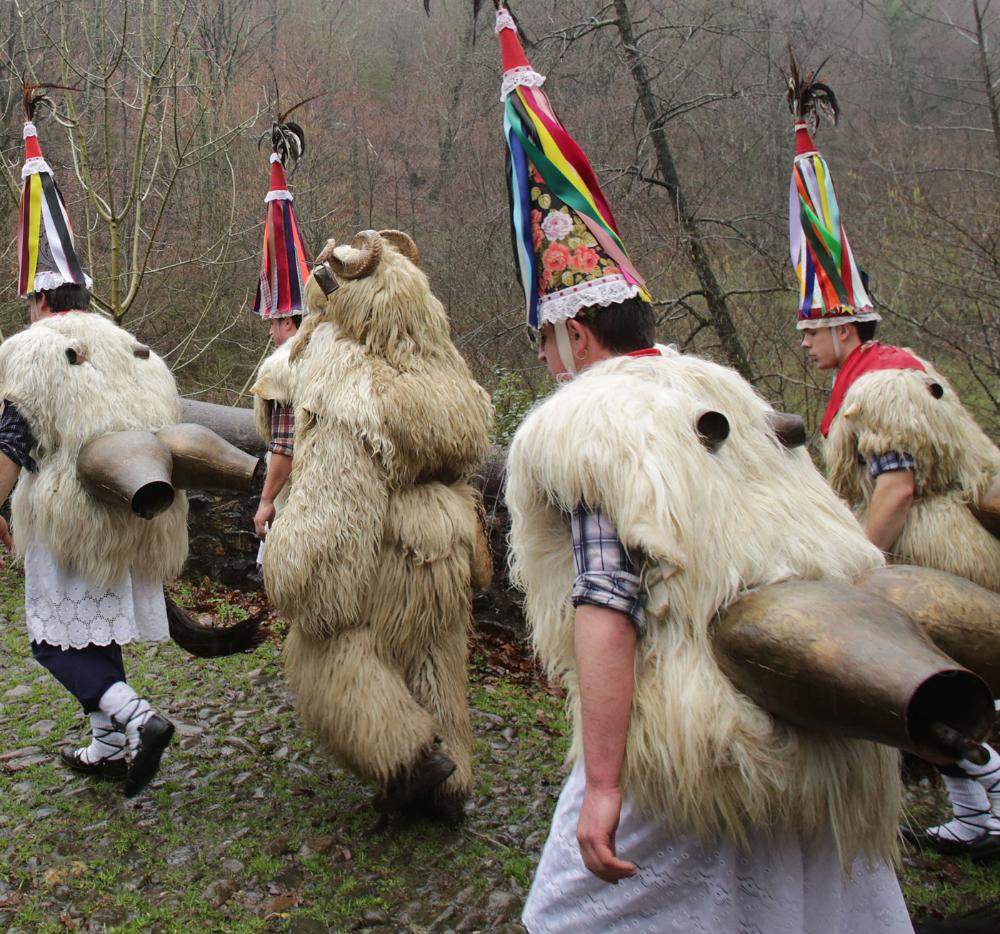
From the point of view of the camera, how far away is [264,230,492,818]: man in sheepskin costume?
11.6 ft

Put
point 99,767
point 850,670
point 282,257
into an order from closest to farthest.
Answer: point 850,670 → point 99,767 → point 282,257

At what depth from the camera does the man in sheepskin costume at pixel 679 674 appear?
5.97ft

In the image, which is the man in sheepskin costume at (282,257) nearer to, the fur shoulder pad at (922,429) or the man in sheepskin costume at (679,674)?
the fur shoulder pad at (922,429)

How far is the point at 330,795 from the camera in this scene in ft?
13.5

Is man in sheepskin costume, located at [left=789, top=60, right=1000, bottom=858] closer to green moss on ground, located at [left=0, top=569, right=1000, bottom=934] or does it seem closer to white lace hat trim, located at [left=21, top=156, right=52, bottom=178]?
green moss on ground, located at [left=0, top=569, right=1000, bottom=934]

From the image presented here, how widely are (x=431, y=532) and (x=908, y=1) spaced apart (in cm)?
752

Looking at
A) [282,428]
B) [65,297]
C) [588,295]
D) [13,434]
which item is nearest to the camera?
[588,295]

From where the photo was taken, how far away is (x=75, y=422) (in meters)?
3.90

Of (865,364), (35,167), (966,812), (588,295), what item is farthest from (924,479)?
(35,167)

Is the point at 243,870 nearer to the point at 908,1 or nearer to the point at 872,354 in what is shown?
the point at 872,354

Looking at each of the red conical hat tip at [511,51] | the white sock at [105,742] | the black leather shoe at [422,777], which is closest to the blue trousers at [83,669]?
the white sock at [105,742]

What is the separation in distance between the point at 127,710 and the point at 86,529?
2.56ft

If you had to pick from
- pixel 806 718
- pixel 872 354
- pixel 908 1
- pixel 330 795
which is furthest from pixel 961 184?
pixel 806 718

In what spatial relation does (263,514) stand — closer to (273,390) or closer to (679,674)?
(273,390)
